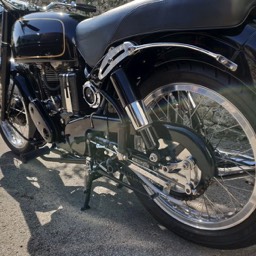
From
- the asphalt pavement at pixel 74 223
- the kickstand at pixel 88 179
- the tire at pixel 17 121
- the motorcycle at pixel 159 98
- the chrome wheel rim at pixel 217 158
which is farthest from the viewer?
the tire at pixel 17 121

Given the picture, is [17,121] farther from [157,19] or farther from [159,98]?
[157,19]

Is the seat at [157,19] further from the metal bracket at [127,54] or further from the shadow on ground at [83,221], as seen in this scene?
the shadow on ground at [83,221]

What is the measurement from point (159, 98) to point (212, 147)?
1.36ft

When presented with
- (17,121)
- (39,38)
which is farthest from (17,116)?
(39,38)

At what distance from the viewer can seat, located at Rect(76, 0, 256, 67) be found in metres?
1.54

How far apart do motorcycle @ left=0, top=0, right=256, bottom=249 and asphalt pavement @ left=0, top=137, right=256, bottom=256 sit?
0.38ft

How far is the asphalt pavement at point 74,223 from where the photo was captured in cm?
211

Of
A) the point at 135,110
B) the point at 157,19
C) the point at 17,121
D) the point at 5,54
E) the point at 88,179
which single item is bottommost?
the point at 88,179

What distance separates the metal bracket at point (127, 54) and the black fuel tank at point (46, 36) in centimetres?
48

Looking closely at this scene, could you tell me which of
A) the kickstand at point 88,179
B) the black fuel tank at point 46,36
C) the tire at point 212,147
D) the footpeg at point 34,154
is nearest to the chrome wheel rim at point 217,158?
the tire at point 212,147

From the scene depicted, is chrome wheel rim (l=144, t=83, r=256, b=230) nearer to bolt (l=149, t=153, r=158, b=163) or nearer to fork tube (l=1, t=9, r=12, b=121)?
bolt (l=149, t=153, r=158, b=163)

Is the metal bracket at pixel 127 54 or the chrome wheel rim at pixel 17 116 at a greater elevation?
the metal bracket at pixel 127 54

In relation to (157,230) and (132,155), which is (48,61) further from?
(157,230)

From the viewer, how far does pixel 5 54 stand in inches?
119
